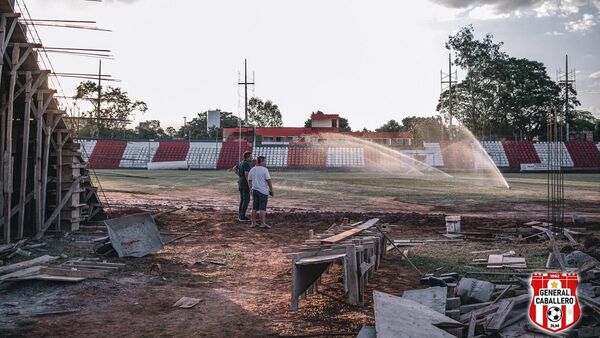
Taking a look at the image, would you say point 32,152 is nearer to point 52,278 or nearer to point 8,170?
point 8,170

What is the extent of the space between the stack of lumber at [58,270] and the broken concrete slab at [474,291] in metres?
6.09

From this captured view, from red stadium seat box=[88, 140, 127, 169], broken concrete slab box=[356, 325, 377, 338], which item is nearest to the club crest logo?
broken concrete slab box=[356, 325, 377, 338]

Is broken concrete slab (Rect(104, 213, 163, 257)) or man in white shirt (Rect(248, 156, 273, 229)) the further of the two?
man in white shirt (Rect(248, 156, 273, 229))

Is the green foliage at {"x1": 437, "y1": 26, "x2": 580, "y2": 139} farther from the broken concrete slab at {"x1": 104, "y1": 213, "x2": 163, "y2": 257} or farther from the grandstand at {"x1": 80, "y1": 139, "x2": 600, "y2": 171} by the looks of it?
the broken concrete slab at {"x1": 104, "y1": 213, "x2": 163, "y2": 257}

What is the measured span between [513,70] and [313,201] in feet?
173

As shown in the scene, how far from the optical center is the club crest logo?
5.13m

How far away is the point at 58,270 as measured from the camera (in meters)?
9.12

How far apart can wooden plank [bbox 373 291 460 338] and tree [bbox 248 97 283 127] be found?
9062 centimetres

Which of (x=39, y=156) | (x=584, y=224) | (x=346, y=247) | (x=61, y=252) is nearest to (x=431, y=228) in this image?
(x=584, y=224)

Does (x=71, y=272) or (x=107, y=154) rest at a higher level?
(x=107, y=154)

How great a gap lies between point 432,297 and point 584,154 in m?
63.3

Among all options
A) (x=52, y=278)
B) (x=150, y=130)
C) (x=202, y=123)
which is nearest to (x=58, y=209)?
(x=52, y=278)

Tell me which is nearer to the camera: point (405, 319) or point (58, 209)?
point (405, 319)

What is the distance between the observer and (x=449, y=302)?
270 inches
